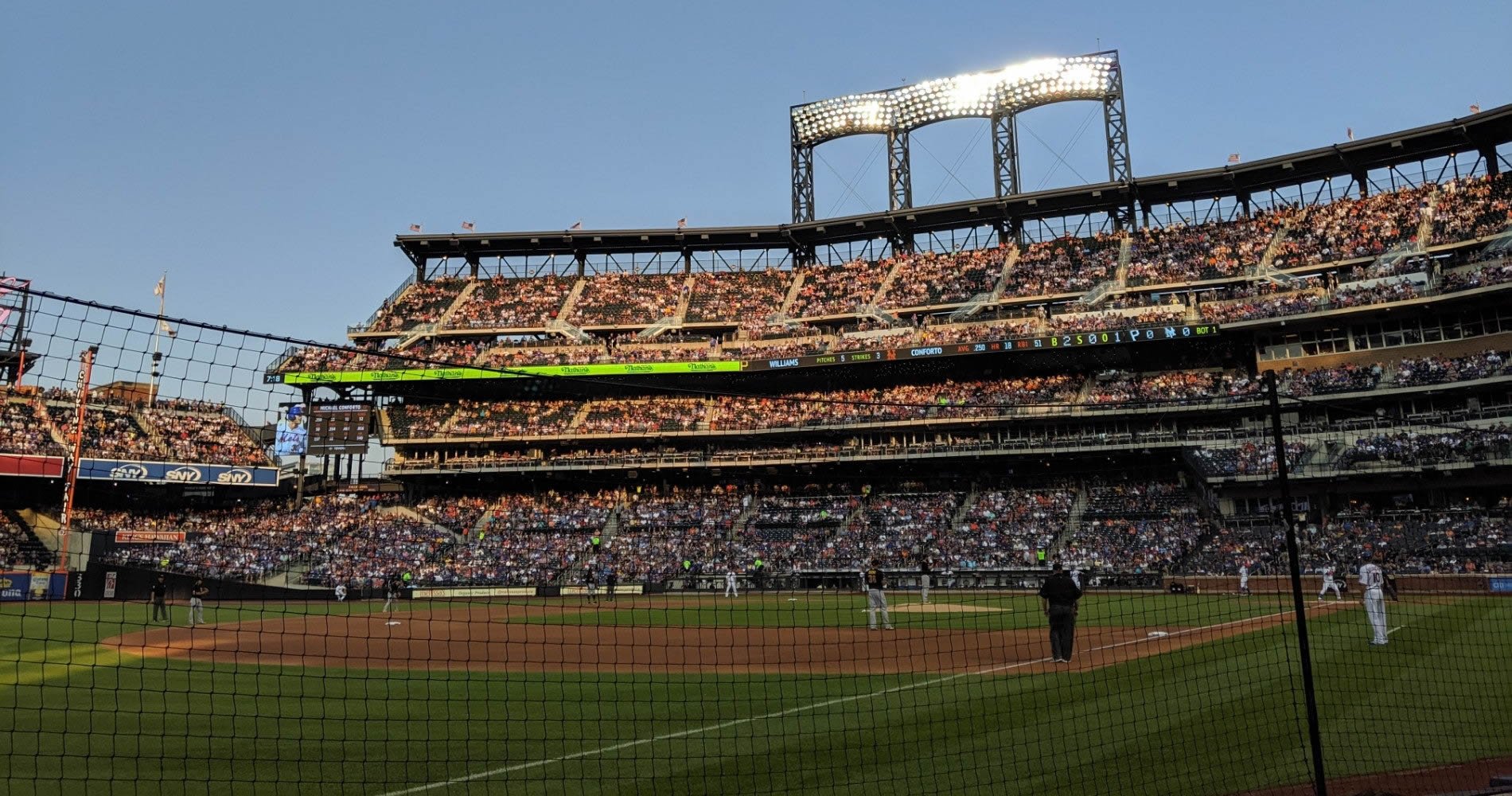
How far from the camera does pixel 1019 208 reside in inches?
2093

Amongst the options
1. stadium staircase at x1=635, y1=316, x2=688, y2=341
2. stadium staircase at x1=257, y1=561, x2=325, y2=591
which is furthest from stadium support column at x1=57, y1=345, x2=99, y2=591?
stadium staircase at x1=635, y1=316, x2=688, y2=341

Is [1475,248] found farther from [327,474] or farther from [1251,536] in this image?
[327,474]

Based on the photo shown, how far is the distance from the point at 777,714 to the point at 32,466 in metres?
44.0

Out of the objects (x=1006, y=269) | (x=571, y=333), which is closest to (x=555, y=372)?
(x=571, y=333)

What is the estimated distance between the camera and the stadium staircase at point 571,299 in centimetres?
5553

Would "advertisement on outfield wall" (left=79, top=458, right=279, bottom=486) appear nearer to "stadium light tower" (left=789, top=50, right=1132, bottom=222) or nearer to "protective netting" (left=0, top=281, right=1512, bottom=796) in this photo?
"protective netting" (left=0, top=281, right=1512, bottom=796)

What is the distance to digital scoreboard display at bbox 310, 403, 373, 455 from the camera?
48156mm

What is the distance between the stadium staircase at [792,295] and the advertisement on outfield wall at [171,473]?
1108 inches

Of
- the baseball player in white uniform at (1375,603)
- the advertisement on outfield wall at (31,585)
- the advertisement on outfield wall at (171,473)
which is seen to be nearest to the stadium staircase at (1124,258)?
the baseball player in white uniform at (1375,603)

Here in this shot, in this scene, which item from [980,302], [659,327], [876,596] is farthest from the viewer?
[659,327]

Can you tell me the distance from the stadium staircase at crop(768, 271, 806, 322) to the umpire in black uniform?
39.9 metres

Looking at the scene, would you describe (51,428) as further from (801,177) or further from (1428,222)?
(1428,222)

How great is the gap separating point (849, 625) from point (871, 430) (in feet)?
83.5

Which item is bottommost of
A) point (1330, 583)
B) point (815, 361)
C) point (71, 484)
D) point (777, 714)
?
point (1330, 583)
